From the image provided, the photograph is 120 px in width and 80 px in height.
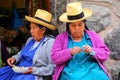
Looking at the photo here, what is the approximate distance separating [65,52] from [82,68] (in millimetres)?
240

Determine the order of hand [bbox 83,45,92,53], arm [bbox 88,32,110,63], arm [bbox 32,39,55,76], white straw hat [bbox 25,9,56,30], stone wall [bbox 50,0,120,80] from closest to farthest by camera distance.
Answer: hand [bbox 83,45,92,53]
arm [bbox 88,32,110,63]
arm [bbox 32,39,55,76]
white straw hat [bbox 25,9,56,30]
stone wall [bbox 50,0,120,80]

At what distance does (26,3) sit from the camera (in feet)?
22.5

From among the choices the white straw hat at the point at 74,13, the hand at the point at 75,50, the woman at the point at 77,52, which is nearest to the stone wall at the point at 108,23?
the woman at the point at 77,52

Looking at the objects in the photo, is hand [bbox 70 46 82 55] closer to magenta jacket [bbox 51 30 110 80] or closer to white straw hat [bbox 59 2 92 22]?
magenta jacket [bbox 51 30 110 80]

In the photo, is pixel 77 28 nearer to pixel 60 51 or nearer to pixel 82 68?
pixel 60 51

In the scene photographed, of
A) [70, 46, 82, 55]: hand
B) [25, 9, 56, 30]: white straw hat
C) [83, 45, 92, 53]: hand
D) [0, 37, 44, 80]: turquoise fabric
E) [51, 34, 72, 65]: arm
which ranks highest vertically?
[25, 9, 56, 30]: white straw hat

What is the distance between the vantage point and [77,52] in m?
3.71

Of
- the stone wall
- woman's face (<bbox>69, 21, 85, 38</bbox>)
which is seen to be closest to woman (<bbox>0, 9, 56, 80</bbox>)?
woman's face (<bbox>69, 21, 85, 38</bbox>)

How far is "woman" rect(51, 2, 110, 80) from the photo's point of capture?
3.74m

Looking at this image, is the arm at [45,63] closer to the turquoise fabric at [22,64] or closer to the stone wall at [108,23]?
the turquoise fabric at [22,64]

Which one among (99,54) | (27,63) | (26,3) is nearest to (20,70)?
(27,63)

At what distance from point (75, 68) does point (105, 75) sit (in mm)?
316

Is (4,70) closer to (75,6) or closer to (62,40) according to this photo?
(62,40)

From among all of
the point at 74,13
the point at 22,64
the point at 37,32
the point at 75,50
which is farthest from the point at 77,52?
the point at 22,64
